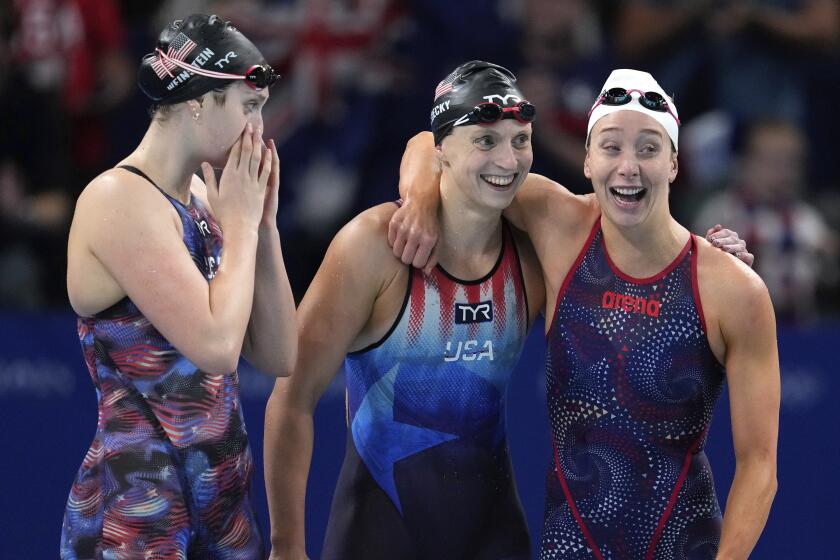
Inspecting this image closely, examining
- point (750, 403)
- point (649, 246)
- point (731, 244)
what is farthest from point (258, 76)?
point (750, 403)

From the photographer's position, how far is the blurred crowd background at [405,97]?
7.23m

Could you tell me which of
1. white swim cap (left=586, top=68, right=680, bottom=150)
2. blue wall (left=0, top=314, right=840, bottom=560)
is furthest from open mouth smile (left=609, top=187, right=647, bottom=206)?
blue wall (left=0, top=314, right=840, bottom=560)

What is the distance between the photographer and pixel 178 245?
3.54m

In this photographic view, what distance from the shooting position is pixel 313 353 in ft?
13.9

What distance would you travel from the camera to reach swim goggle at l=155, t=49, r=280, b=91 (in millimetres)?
3654

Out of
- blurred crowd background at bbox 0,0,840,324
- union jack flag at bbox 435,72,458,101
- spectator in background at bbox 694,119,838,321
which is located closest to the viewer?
union jack flag at bbox 435,72,458,101

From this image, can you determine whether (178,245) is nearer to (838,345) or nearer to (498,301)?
(498,301)

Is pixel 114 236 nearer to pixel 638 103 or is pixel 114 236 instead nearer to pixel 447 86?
pixel 447 86

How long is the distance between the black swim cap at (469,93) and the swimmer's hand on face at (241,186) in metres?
0.76

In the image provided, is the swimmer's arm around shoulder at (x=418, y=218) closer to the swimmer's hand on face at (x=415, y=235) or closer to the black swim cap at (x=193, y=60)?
the swimmer's hand on face at (x=415, y=235)

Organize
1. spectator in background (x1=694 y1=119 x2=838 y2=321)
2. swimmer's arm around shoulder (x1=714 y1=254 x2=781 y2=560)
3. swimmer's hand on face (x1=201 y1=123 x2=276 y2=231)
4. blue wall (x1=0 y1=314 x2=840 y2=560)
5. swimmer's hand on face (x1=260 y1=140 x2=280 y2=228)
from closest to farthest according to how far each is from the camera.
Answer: swimmer's hand on face (x1=201 y1=123 x2=276 y2=231) → swimmer's hand on face (x1=260 y1=140 x2=280 y2=228) → swimmer's arm around shoulder (x1=714 y1=254 x2=781 y2=560) → blue wall (x1=0 y1=314 x2=840 y2=560) → spectator in background (x1=694 y1=119 x2=838 y2=321)

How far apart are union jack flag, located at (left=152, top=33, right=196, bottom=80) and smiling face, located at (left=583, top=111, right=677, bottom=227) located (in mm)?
1255

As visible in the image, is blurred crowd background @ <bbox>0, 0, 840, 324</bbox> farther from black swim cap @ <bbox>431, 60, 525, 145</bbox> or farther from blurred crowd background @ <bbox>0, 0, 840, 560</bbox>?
black swim cap @ <bbox>431, 60, 525, 145</bbox>

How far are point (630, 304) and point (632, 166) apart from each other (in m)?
0.42
